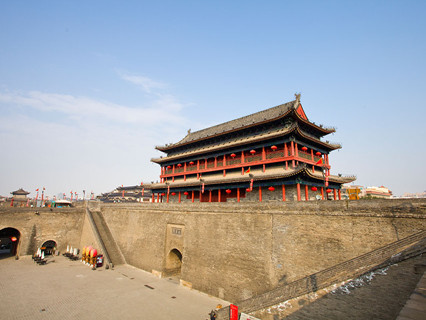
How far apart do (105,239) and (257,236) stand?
17798 mm

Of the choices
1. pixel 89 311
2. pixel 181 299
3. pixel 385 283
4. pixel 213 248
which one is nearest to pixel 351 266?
pixel 385 283

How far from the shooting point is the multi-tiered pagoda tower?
17594mm

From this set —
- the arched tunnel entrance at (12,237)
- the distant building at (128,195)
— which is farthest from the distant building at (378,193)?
the arched tunnel entrance at (12,237)

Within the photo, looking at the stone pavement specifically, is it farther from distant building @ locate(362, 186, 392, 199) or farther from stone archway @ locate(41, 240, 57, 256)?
distant building @ locate(362, 186, 392, 199)

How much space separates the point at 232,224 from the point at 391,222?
26.4ft

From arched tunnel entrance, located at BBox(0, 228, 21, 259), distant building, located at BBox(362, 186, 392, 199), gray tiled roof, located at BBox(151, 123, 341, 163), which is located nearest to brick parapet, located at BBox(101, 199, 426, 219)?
gray tiled roof, located at BBox(151, 123, 341, 163)

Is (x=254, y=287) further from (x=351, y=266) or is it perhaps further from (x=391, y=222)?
(x=391, y=222)

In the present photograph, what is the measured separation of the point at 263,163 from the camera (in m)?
19.1

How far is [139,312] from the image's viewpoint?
12297 millimetres

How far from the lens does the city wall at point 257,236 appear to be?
9477mm

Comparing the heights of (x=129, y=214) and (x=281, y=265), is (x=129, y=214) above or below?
above

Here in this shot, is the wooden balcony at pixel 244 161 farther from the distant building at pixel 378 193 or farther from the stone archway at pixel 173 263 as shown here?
the distant building at pixel 378 193

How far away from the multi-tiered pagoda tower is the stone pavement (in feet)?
27.6

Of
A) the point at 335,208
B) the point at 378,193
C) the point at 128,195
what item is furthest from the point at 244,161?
the point at 378,193
